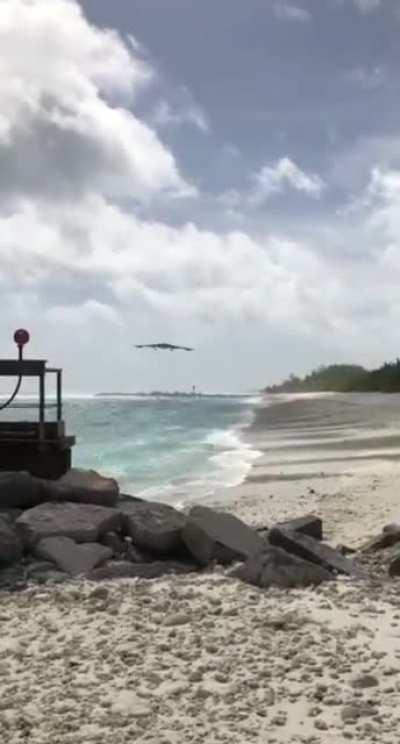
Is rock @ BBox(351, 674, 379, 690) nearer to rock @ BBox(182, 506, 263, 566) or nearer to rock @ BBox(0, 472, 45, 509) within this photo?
rock @ BBox(182, 506, 263, 566)

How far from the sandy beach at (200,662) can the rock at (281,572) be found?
20 centimetres

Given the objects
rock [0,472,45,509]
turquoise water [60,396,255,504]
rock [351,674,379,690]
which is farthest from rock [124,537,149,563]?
turquoise water [60,396,255,504]

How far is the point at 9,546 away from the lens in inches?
382

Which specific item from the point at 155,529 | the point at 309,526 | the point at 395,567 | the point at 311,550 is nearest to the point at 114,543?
the point at 155,529

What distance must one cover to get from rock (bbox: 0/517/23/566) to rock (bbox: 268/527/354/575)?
2914mm

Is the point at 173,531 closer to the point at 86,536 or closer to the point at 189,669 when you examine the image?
the point at 86,536

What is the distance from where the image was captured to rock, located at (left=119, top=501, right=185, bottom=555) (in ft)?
33.1

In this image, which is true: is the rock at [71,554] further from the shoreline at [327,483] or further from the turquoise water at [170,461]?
the turquoise water at [170,461]

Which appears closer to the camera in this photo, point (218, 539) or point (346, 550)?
point (218, 539)

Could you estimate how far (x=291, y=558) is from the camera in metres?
9.05

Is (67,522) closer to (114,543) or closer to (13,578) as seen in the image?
(114,543)

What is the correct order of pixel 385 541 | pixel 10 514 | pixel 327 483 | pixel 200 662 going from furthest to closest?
pixel 327 483 < pixel 385 541 < pixel 10 514 < pixel 200 662

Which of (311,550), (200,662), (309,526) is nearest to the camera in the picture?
(200,662)

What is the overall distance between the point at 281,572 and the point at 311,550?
1.12 meters
